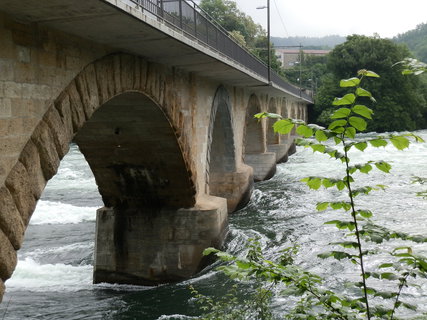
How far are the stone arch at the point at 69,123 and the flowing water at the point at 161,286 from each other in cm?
314

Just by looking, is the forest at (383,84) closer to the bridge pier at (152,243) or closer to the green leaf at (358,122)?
the bridge pier at (152,243)

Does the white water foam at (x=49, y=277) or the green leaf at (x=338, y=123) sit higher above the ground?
the green leaf at (x=338, y=123)

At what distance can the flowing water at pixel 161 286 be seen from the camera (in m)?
8.73

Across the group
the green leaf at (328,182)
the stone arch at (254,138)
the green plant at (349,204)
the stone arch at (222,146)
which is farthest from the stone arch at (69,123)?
the stone arch at (254,138)

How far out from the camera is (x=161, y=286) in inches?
396

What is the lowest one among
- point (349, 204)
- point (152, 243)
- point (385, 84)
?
point (152, 243)

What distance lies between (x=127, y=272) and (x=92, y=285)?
80 centimetres

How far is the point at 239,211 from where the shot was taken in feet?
54.6

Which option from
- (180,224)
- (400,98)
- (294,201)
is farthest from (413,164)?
(400,98)

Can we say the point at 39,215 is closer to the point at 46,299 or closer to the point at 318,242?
the point at 46,299

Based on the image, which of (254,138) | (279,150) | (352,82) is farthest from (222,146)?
(352,82)

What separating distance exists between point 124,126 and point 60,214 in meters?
8.44

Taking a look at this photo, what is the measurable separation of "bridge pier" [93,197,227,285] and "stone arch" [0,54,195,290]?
1.78 meters

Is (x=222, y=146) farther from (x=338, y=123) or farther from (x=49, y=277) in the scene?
(x=338, y=123)
